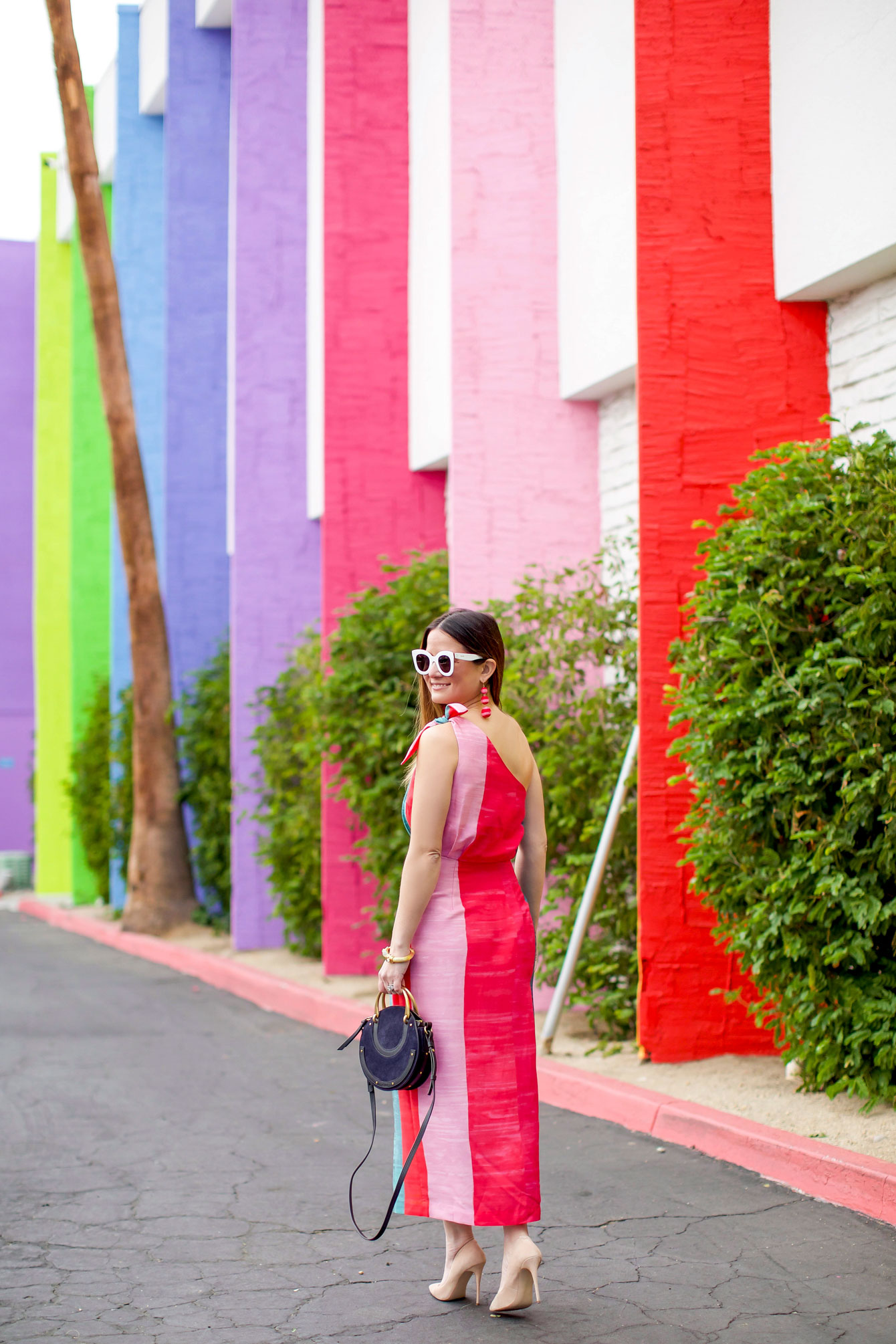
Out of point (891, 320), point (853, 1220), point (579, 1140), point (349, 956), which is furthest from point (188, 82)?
point (853, 1220)

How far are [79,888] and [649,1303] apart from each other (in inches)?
717

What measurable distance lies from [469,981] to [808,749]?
2.18 metres

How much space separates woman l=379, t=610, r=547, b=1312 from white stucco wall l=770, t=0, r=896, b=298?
12.1 ft

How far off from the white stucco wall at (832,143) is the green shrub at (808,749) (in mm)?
1206

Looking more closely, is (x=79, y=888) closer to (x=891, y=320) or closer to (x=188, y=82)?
(x=188, y=82)

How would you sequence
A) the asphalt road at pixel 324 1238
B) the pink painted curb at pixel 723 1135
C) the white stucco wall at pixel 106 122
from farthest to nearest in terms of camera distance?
1. the white stucco wall at pixel 106 122
2. the pink painted curb at pixel 723 1135
3. the asphalt road at pixel 324 1238

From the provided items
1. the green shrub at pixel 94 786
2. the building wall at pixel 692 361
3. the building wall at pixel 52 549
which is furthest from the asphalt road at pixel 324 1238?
the building wall at pixel 52 549

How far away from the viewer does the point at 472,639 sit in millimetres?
4266

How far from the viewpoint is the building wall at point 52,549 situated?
23094mm

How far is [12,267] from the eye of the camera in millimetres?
27359

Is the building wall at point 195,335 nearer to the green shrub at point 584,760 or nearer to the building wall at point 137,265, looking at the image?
the building wall at point 137,265

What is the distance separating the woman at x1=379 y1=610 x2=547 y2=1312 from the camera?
4.04 m

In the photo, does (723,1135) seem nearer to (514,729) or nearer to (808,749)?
(808,749)

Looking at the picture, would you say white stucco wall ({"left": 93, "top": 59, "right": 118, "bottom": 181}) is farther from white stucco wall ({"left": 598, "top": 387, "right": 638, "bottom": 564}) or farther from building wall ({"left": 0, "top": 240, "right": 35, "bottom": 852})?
white stucco wall ({"left": 598, "top": 387, "right": 638, "bottom": 564})
